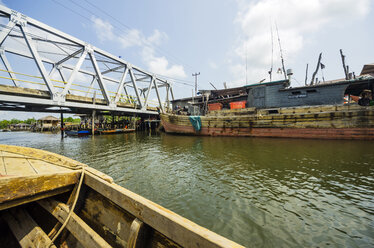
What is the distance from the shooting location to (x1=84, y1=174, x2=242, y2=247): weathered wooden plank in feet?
3.43

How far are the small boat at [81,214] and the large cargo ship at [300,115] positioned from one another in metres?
13.8

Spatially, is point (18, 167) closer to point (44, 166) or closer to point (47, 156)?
point (44, 166)

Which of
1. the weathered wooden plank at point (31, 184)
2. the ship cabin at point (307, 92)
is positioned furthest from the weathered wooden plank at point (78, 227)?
the ship cabin at point (307, 92)

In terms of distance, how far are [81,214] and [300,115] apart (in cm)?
1533

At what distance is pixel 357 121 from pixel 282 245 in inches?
561

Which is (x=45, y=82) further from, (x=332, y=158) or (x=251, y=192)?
(x=332, y=158)

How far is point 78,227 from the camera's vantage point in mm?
1834

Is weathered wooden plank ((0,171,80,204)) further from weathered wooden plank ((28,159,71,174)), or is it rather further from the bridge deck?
the bridge deck

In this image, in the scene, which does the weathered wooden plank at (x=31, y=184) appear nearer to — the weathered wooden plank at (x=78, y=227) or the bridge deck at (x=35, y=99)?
the weathered wooden plank at (x=78, y=227)

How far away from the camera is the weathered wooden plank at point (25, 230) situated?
6.31ft

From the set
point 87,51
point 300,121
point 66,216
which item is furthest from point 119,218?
point 87,51

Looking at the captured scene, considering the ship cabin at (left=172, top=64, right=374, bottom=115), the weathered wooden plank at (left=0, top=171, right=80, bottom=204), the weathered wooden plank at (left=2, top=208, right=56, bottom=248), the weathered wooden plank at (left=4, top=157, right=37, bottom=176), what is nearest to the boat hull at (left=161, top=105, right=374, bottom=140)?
the ship cabin at (left=172, top=64, right=374, bottom=115)

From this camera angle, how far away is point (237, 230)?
2.52 meters

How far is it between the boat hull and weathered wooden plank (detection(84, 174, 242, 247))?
547 inches
